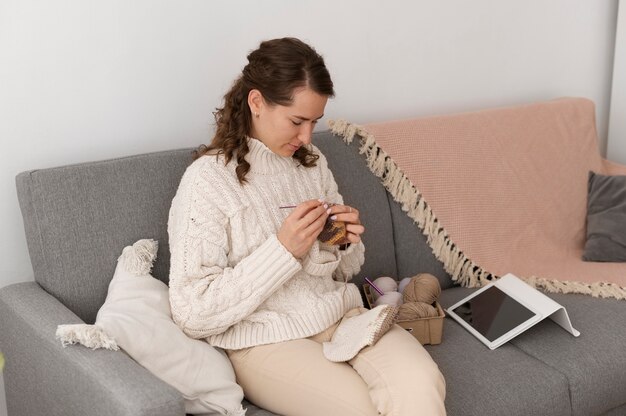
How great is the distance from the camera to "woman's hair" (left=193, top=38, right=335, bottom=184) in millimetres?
1798

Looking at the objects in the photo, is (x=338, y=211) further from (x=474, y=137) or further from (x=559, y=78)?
(x=559, y=78)

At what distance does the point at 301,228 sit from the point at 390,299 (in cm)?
49

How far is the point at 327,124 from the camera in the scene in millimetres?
2412

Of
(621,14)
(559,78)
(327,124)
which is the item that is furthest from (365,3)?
(621,14)

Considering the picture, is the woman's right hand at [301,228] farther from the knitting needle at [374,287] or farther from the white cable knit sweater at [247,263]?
the knitting needle at [374,287]

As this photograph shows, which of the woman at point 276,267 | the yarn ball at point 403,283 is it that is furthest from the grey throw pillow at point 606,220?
the woman at point 276,267

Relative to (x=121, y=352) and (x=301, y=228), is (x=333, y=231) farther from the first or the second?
(x=121, y=352)

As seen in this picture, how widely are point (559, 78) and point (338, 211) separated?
5.34 ft

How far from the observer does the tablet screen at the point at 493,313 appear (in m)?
2.03

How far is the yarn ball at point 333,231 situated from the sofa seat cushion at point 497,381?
1.23ft

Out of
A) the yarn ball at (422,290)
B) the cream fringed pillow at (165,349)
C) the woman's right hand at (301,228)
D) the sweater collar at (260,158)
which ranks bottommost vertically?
the yarn ball at (422,290)

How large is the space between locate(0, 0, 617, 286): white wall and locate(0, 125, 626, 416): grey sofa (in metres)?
0.17

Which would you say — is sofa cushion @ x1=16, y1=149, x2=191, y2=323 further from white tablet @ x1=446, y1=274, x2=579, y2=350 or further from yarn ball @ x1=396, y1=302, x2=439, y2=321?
white tablet @ x1=446, y1=274, x2=579, y2=350

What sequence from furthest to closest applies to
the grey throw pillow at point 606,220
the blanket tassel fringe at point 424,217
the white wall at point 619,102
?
the white wall at point 619,102, the grey throw pillow at point 606,220, the blanket tassel fringe at point 424,217
